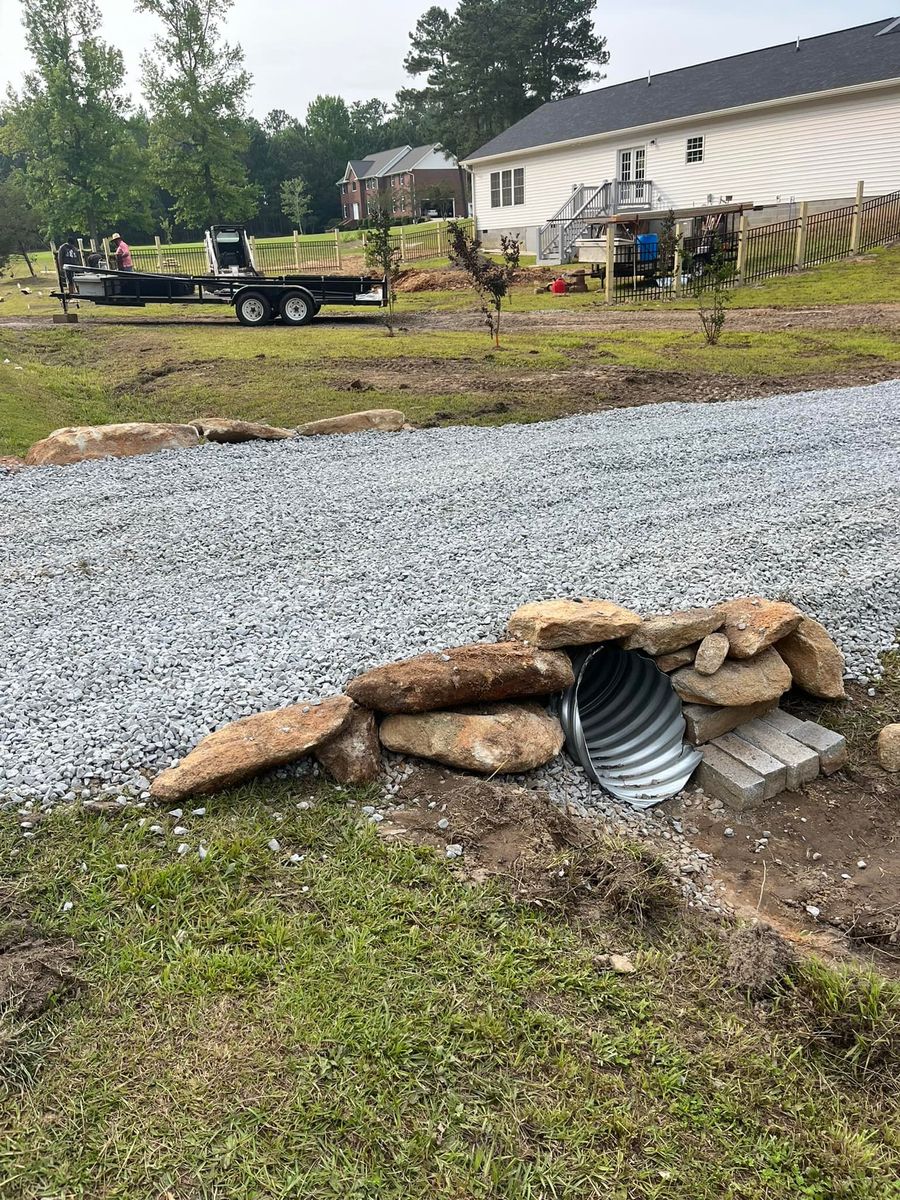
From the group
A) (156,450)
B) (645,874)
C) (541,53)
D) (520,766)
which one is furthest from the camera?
(541,53)

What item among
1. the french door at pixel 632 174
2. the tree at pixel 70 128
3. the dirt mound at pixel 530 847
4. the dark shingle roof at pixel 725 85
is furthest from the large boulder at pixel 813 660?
the tree at pixel 70 128

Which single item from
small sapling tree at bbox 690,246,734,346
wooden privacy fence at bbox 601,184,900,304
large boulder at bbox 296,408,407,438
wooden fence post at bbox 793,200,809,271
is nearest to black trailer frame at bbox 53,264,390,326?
wooden privacy fence at bbox 601,184,900,304

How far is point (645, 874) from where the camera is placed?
9.36 feet

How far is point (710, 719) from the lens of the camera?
3.70 metres

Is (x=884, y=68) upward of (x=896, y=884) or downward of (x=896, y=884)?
upward

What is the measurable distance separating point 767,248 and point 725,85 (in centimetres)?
971

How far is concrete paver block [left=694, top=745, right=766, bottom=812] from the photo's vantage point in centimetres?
344

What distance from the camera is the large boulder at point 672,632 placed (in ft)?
12.4

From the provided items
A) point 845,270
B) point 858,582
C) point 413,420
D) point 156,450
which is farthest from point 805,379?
point 845,270

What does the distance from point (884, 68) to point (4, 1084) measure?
2867 cm

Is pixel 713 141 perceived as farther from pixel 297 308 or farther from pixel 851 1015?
pixel 851 1015

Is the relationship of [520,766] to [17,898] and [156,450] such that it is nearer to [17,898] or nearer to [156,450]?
[17,898]

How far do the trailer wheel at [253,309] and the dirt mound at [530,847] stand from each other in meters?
17.2

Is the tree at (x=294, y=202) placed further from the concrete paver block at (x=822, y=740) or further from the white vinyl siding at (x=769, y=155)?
the concrete paver block at (x=822, y=740)
